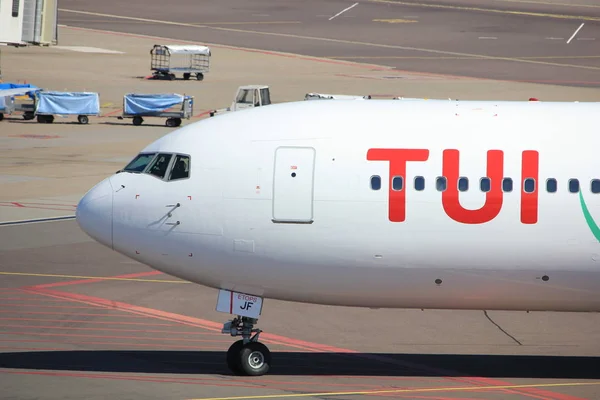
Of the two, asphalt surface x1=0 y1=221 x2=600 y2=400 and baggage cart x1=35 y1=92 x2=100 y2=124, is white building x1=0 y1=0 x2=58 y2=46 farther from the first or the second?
asphalt surface x1=0 y1=221 x2=600 y2=400

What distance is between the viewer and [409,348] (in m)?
27.5

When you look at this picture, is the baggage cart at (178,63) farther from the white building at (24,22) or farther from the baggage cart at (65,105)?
the baggage cart at (65,105)

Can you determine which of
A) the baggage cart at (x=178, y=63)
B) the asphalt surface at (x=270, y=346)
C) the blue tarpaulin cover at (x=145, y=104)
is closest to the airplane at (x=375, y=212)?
the asphalt surface at (x=270, y=346)

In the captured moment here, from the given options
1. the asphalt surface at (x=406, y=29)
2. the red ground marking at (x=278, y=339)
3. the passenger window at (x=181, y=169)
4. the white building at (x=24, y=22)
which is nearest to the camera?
the red ground marking at (x=278, y=339)

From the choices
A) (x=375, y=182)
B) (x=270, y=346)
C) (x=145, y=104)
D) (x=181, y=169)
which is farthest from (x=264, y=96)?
(x=375, y=182)

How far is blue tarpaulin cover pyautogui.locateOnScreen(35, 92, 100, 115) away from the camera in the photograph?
72438 mm

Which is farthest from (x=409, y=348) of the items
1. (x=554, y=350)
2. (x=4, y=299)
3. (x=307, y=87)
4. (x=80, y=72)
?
(x=80, y=72)

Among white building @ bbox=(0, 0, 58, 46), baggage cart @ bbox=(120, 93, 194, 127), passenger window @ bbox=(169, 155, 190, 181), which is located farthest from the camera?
white building @ bbox=(0, 0, 58, 46)

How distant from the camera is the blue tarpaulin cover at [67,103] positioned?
72438mm

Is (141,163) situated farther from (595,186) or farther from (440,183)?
(595,186)

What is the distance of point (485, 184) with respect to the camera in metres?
23.4

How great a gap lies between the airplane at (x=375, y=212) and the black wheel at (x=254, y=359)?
3cm

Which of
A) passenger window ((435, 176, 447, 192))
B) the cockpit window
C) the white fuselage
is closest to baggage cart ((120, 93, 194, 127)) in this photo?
the cockpit window

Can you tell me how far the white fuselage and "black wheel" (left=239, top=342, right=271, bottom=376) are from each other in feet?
3.68
